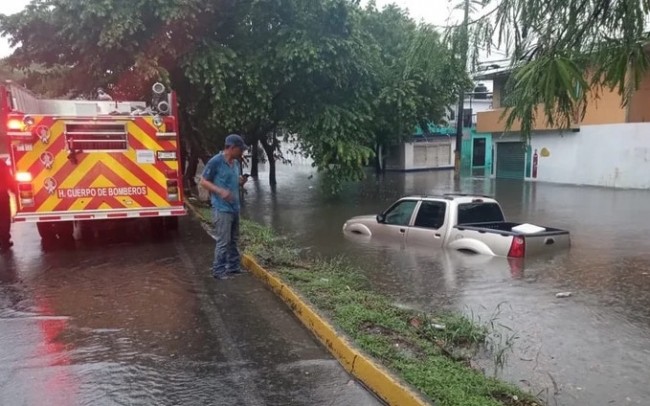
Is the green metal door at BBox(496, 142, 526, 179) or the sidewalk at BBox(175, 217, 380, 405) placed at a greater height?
the green metal door at BBox(496, 142, 526, 179)

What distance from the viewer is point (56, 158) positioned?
8453 millimetres

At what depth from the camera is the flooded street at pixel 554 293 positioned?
420 centimetres

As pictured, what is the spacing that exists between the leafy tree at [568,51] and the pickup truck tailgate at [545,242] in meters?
5.57

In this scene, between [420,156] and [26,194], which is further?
[420,156]

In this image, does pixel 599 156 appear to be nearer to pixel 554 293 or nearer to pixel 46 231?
pixel 554 293

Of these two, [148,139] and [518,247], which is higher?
[148,139]

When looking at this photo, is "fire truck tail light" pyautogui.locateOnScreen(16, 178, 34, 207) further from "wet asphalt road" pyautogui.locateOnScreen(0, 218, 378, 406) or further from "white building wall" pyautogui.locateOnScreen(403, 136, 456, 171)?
"white building wall" pyautogui.locateOnScreen(403, 136, 456, 171)

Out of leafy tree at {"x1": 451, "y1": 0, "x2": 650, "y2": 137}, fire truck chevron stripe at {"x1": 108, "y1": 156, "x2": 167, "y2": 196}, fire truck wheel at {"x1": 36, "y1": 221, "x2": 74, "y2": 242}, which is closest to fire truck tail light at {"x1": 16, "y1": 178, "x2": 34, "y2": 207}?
fire truck wheel at {"x1": 36, "y1": 221, "x2": 74, "y2": 242}

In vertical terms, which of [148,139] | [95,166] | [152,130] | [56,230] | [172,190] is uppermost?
[152,130]

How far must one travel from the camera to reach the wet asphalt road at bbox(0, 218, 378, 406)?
3.88 m

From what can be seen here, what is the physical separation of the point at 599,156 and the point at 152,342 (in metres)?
23.8

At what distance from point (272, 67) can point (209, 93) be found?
207cm

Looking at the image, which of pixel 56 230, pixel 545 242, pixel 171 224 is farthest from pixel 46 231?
pixel 545 242

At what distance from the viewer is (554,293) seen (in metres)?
6.81
